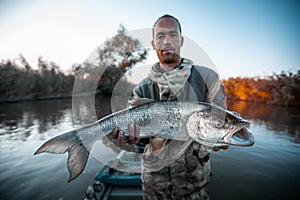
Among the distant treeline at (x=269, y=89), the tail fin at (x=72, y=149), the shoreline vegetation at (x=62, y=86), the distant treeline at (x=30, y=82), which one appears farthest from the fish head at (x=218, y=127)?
the distant treeline at (x=30, y=82)

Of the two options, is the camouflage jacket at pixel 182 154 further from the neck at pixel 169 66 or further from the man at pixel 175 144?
the neck at pixel 169 66

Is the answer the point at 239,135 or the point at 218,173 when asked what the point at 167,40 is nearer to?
the point at 239,135

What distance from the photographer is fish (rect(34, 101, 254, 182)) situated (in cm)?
184

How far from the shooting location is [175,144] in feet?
7.50

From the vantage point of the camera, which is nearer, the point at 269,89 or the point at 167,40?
the point at 167,40

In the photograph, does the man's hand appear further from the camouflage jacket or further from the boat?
the boat

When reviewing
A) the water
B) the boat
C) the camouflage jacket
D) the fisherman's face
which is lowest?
the water

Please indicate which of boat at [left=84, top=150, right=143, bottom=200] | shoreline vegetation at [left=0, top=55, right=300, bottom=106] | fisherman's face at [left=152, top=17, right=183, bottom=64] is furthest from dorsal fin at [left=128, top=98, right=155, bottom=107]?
shoreline vegetation at [left=0, top=55, right=300, bottom=106]

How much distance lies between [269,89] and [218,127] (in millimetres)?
42472

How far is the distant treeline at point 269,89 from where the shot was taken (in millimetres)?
29875

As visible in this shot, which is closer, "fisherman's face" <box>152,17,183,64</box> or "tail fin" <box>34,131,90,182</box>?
"tail fin" <box>34,131,90,182</box>

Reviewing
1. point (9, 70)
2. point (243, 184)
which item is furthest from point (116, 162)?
point (9, 70)

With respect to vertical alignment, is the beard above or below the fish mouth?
above

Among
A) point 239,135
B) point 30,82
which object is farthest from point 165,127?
point 30,82
